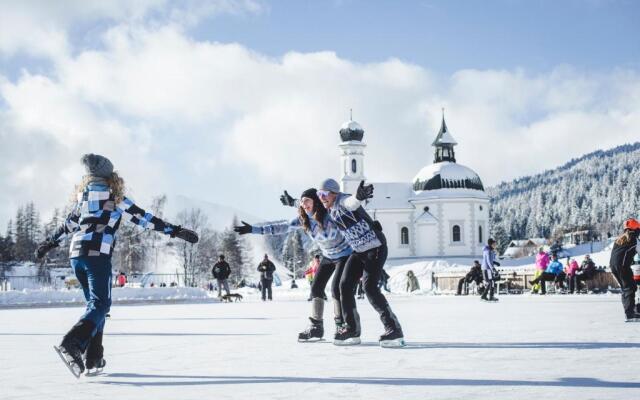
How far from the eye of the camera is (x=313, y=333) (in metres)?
8.16

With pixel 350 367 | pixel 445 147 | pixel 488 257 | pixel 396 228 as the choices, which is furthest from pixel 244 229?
pixel 445 147

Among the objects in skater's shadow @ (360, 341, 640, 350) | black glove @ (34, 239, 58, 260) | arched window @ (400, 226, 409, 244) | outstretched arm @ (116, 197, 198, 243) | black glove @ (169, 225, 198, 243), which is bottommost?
skater's shadow @ (360, 341, 640, 350)

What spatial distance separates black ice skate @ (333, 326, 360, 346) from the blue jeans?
2.65 metres

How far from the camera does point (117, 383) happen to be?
5133 mm

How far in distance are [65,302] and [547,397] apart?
22.7 m

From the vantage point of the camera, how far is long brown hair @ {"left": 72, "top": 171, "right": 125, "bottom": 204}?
19.4 ft

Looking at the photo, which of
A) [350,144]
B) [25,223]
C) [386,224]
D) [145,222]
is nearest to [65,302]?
[145,222]

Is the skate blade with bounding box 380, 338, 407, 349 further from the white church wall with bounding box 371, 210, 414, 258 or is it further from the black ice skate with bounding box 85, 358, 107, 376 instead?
the white church wall with bounding box 371, 210, 414, 258

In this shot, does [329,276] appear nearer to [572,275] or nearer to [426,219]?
[572,275]

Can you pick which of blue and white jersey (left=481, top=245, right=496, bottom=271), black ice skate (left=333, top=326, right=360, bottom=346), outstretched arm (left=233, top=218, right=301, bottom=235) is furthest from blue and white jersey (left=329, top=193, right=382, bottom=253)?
blue and white jersey (left=481, top=245, right=496, bottom=271)

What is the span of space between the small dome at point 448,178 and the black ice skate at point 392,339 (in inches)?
2794

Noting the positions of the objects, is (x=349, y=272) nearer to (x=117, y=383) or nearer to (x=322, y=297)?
(x=322, y=297)

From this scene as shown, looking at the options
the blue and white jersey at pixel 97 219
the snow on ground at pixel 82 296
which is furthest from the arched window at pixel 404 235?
the blue and white jersey at pixel 97 219

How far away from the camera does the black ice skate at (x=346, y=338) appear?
7586 millimetres
